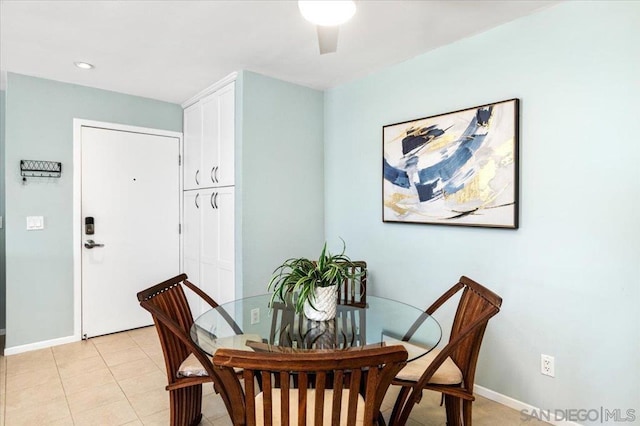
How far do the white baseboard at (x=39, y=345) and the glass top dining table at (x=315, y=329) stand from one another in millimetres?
2027

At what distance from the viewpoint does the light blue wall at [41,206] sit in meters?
2.95

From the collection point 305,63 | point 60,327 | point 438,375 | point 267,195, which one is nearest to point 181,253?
point 60,327

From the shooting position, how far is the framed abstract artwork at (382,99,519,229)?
212 cm

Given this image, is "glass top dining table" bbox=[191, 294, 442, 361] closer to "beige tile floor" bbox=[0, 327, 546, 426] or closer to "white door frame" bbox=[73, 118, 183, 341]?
"beige tile floor" bbox=[0, 327, 546, 426]

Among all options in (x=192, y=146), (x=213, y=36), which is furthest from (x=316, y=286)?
(x=192, y=146)

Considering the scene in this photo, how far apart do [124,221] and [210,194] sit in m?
0.94

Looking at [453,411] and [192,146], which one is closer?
[453,411]

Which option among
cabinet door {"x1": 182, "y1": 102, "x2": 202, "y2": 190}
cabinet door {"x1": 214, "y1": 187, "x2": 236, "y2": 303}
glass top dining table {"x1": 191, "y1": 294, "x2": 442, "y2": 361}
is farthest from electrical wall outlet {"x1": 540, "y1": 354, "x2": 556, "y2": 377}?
cabinet door {"x1": 182, "y1": 102, "x2": 202, "y2": 190}

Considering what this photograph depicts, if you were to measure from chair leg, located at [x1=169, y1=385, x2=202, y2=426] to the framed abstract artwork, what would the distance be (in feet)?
5.70

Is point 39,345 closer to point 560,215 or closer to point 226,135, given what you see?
point 226,135

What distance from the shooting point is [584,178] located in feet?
6.12

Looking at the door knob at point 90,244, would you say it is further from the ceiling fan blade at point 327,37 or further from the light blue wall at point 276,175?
the ceiling fan blade at point 327,37

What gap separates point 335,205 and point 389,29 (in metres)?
1.54

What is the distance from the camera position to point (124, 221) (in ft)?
11.5
